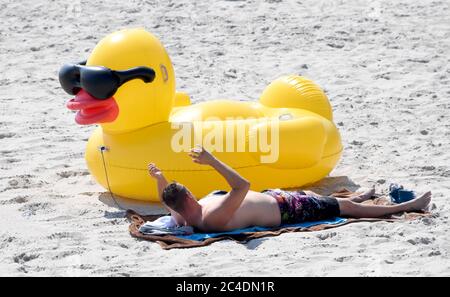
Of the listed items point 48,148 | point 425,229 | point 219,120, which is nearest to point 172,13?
point 48,148

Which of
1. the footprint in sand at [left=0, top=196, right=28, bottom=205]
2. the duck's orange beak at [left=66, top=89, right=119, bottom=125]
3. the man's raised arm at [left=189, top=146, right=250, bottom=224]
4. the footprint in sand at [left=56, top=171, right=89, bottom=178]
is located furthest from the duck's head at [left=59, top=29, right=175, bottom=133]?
the man's raised arm at [left=189, top=146, right=250, bottom=224]

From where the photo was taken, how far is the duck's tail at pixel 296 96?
7.68m

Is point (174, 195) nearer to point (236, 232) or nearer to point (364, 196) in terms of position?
point (236, 232)

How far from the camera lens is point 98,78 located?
267 inches

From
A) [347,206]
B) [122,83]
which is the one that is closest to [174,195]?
[122,83]

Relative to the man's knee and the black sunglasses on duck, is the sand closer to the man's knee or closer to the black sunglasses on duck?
the man's knee

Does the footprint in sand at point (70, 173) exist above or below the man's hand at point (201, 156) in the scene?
below

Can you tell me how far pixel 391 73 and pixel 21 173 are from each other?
5188 mm

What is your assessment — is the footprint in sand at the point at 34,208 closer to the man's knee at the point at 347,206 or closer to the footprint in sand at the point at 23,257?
the footprint in sand at the point at 23,257

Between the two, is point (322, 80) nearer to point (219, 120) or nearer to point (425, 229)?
point (219, 120)

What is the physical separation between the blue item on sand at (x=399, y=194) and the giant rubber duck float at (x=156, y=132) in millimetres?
731

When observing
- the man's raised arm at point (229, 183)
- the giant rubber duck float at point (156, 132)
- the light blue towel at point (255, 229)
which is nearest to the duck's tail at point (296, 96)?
the giant rubber duck float at point (156, 132)

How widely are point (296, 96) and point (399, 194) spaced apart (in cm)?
142

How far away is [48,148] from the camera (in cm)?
870
